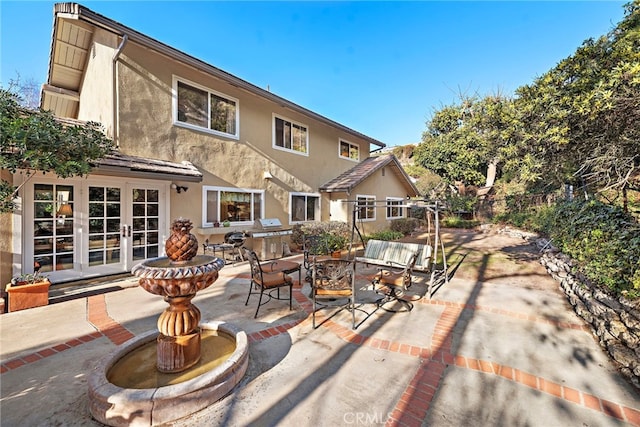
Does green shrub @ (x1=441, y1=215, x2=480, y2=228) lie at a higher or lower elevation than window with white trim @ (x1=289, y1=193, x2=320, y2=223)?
lower

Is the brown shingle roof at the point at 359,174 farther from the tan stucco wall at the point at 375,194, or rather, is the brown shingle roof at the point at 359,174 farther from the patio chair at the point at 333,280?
the patio chair at the point at 333,280

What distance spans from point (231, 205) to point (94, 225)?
391cm

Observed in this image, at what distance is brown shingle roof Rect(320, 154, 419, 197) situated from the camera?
13305mm

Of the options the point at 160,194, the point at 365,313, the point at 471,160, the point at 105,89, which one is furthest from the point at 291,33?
the point at 471,160

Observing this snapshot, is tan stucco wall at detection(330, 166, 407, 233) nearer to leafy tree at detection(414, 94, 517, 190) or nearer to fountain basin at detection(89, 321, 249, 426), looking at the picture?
leafy tree at detection(414, 94, 517, 190)

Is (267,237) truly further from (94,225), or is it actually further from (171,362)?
(171,362)

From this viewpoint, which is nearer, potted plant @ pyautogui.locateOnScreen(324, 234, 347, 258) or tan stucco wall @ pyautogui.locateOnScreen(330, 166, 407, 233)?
potted plant @ pyautogui.locateOnScreen(324, 234, 347, 258)

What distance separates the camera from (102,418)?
235 centimetres

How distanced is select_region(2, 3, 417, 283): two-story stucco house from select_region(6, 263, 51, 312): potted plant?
1.15m

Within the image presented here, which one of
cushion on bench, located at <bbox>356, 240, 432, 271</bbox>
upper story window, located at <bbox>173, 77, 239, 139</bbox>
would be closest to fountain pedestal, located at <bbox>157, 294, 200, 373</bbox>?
cushion on bench, located at <bbox>356, 240, 432, 271</bbox>

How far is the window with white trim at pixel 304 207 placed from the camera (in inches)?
481

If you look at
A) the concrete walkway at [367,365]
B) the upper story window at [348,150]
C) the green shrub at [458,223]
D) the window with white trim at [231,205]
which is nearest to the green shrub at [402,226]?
the upper story window at [348,150]

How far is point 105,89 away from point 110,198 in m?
3.30

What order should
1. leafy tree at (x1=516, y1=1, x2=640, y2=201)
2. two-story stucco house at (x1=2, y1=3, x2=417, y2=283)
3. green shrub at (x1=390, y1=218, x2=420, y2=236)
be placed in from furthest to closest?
green shrub at (x1=390, y1=218, x2=420, y2=236)
two-story stucco house at (x1=2, y1=3, x2=417, y2=283)
leafy tree at (x1=516, y1=1, x2=640, y2=201)
